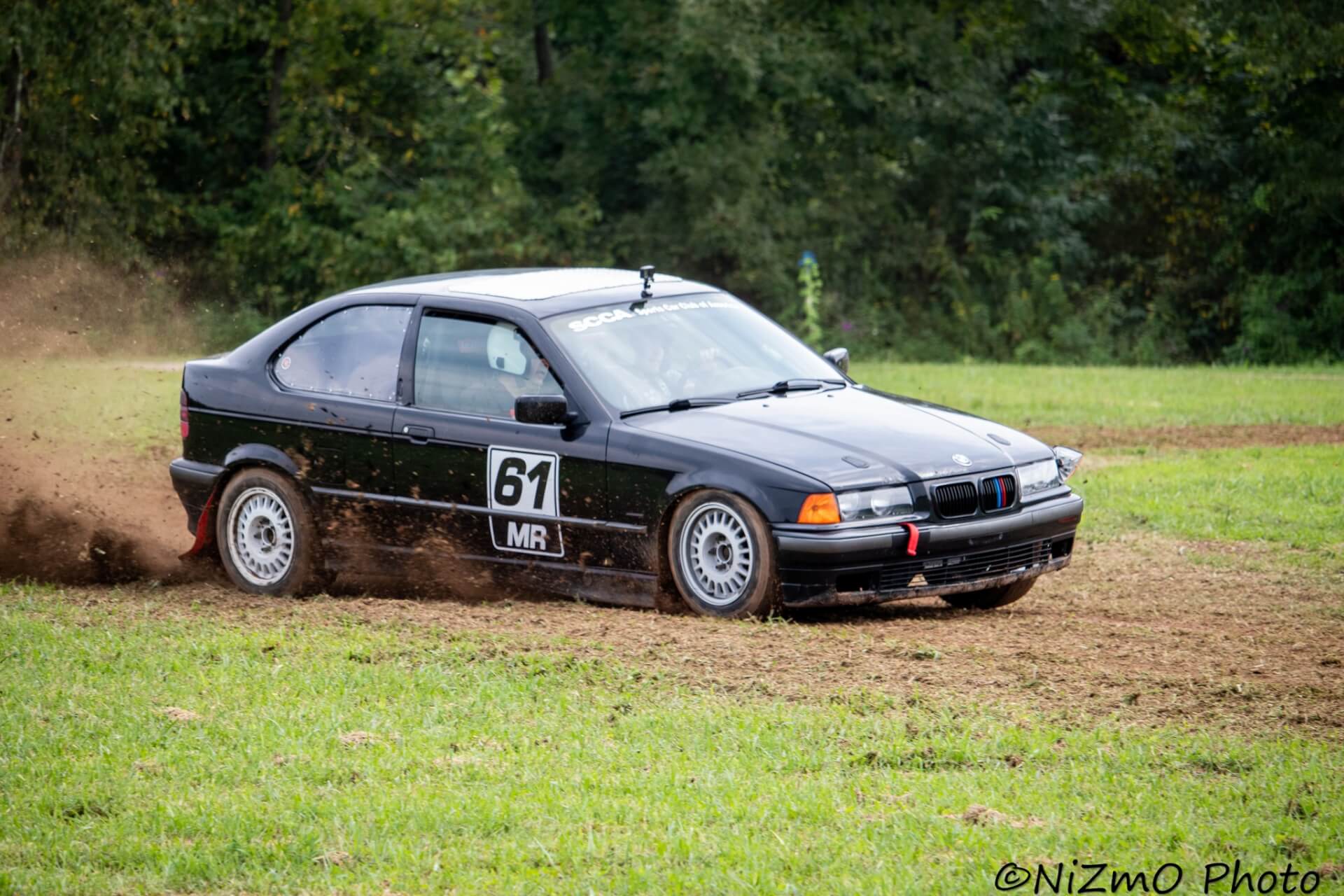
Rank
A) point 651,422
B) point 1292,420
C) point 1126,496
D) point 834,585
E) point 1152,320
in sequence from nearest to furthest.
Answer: point 834,585 < point 651,422 < point 1126,496 < point 1292,420 < point 1152,320

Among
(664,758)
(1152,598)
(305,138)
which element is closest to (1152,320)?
(305,138)

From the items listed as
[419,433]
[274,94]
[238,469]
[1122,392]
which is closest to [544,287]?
[419,433]

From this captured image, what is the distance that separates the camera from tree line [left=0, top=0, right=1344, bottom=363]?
28188mm

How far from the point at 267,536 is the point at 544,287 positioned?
6.55 ft

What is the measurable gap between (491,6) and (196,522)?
2343cm

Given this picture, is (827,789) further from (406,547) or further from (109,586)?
(109,586)

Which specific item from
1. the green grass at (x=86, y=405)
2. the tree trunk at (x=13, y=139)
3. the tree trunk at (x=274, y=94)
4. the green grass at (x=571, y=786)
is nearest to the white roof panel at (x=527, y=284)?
the green grass at (x=571, y=786)

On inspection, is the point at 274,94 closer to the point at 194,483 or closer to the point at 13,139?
the point at 13,139

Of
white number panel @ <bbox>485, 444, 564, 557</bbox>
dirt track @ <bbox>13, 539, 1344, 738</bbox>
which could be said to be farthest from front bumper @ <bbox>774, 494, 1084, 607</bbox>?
white number panel @ <bbox>485, 444, 564, 557</bbox>

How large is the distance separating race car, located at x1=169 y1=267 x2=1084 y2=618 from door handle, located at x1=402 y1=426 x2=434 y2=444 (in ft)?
0.04

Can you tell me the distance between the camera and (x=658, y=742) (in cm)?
600

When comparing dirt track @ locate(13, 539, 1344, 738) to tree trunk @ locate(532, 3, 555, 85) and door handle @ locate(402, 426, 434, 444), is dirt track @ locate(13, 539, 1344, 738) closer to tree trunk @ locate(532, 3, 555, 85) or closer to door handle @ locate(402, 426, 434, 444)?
door handle @ locate(402, 426, 434, 444)

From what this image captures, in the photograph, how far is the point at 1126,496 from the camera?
12.9 meters

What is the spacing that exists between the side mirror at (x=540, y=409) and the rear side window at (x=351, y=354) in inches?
38.0
